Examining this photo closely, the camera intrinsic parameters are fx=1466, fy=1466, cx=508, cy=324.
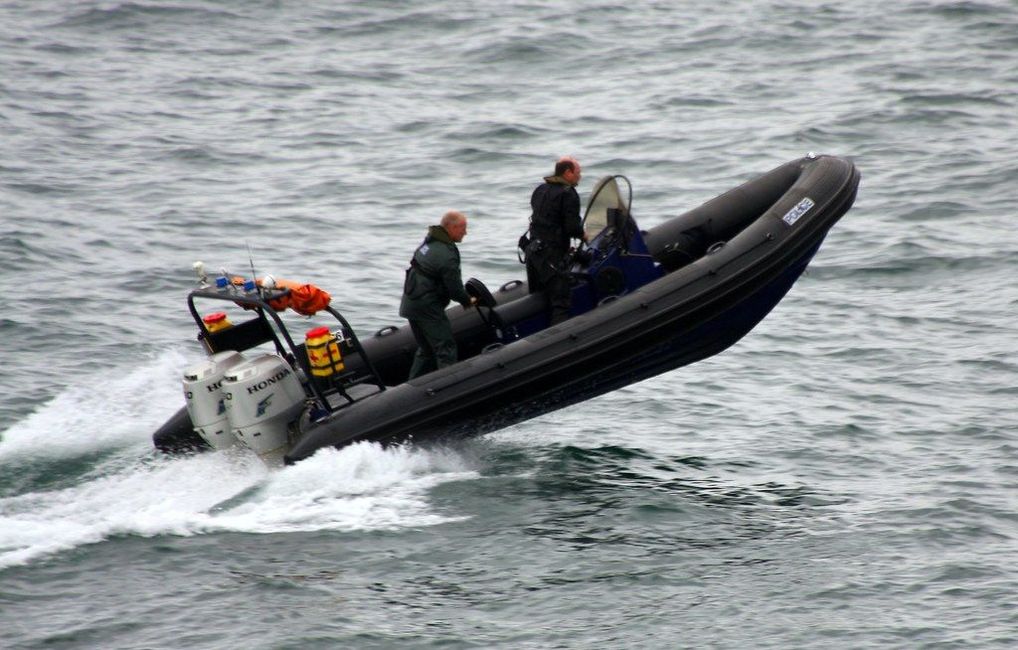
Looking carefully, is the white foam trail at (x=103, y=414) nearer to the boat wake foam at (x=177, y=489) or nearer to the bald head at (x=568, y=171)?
the boat wake foam at (x=177, y=489)

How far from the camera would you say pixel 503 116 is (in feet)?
59.1

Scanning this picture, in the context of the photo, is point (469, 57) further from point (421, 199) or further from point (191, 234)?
point (191, 234)

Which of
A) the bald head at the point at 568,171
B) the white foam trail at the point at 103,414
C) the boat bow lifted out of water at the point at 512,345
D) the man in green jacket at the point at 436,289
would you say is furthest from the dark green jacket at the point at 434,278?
the white foam trail at the point at 103,414

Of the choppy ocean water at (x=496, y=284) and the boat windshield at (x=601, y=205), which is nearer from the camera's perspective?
the choppy ocean water at (x=496, y=284)

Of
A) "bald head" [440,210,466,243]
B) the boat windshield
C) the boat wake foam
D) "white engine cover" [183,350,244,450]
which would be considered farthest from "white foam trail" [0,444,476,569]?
the boat windshield

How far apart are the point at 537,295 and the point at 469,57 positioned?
11564mm

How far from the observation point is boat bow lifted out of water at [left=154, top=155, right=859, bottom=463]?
858cm

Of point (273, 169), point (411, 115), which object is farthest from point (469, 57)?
point (273, 169)

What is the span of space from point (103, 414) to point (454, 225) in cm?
290

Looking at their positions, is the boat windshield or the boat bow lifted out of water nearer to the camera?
the boat bow lifted out of water

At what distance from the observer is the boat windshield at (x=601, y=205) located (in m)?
9.38

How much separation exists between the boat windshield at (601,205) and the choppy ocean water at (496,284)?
4.66 feet

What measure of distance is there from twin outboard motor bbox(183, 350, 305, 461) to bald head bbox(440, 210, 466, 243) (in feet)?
4.13

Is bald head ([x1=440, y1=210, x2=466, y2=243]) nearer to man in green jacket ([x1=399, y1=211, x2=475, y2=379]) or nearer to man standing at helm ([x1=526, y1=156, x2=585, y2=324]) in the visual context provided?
man in green jacket ([x1=399, y1=211, x2=475, y2=379])
